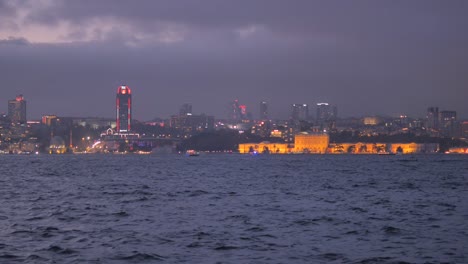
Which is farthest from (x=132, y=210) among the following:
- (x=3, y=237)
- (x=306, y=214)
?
(x=3, y=237)

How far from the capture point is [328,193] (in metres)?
39.2

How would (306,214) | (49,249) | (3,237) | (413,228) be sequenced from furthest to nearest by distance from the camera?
(306,214) < (413,228) < (3,237) < (49,249)

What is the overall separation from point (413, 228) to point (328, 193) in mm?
16588

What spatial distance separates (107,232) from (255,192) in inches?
752

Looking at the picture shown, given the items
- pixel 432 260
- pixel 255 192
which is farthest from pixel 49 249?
pixel 255 192

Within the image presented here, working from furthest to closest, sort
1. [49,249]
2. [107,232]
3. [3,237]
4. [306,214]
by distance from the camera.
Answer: [306,214] → [107,232] → [3,237] → [49,249]

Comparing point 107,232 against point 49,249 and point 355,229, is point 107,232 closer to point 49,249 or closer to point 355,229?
point 49,249

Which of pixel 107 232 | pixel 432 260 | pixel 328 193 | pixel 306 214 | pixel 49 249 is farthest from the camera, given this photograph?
pixel 328 193

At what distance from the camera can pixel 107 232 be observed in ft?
68.9

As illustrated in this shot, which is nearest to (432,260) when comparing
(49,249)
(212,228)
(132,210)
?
(212,228)

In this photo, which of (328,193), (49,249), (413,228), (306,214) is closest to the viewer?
(49,249)

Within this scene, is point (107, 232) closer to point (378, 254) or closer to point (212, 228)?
point (212, 228)

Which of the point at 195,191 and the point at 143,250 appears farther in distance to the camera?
the point at 195,191

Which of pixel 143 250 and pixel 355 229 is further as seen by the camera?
pixel 355 229
